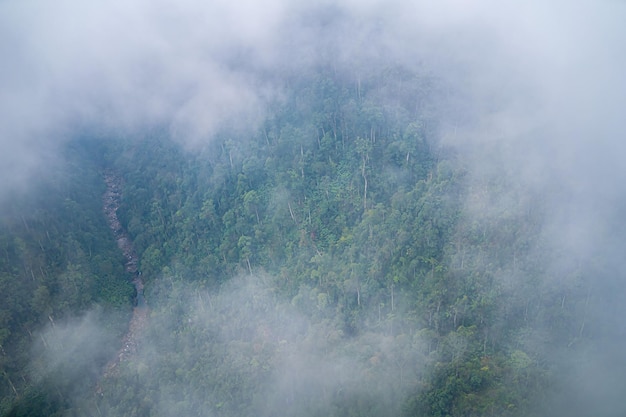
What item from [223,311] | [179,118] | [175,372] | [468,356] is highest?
[179,118]

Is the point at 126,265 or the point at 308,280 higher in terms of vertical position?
the point at 126,265

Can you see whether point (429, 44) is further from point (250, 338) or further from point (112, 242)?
point (112, 242)

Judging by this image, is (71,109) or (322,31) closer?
(322,31)

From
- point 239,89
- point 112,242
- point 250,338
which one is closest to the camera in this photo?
point 250,338

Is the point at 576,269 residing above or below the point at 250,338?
above

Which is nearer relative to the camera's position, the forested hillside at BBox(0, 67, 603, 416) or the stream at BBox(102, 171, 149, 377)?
the forested hillside at BBox(0, 67, 603, 416)

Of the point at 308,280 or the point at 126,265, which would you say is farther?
the point at 126,265

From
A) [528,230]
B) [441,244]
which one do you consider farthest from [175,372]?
[528,230]

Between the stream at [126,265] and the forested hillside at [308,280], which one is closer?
the forested hillside at [308,280]
